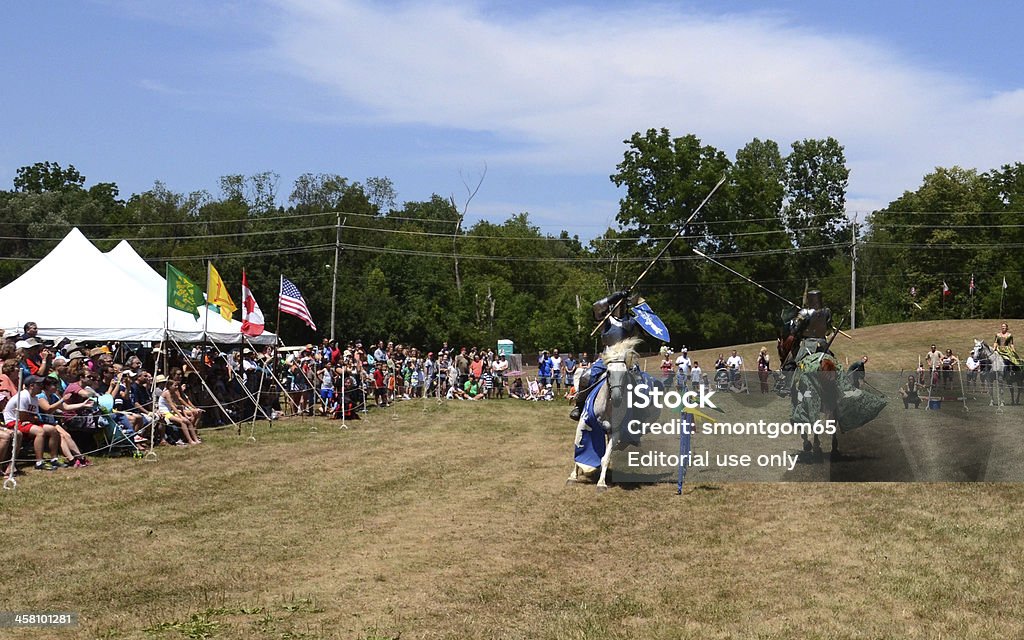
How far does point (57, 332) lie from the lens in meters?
21.5

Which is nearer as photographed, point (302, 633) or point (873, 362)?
point (302, 633)

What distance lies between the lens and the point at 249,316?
944 inches

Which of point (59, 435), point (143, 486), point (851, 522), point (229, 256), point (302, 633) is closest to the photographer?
point (302, 633)

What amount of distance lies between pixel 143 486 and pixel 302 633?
773 centimetres

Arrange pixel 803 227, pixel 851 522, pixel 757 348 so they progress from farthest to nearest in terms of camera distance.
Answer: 1. pixel 803 227
2. pixel 757 348
3. pixel 851 522

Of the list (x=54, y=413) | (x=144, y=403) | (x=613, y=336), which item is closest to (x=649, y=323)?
(x=613, y=336)

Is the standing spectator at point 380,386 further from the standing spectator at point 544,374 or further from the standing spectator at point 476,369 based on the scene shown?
the standing spectator at point 544,374

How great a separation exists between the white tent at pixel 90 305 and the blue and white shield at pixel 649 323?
35.6ft

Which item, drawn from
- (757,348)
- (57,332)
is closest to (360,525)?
(57,332)

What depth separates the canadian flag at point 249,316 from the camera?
2370cm

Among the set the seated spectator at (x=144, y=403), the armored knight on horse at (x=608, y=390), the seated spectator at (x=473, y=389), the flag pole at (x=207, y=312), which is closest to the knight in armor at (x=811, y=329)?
the armored knight on horse at (x=608, y=390)

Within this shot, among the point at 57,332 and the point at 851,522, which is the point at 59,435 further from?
the point at 851,522

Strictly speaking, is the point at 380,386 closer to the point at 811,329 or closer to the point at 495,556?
the point at 811,329

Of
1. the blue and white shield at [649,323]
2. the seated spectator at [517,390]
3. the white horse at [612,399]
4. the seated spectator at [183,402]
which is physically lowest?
the seated spectator at [517,390]
